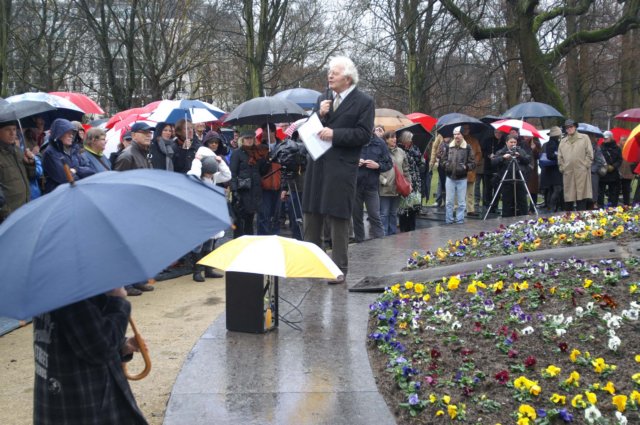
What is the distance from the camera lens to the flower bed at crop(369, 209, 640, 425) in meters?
3.91

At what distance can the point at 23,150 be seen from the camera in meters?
7.88

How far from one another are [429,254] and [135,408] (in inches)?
207

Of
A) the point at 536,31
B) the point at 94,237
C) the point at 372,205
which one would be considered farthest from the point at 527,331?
the point at 536,31

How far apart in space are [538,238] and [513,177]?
620 cm

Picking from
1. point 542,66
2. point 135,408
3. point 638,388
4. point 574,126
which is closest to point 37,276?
point 135,408

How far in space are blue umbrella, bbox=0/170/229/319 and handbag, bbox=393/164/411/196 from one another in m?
8.66

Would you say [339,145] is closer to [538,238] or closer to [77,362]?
[538,238]

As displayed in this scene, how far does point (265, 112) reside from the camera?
436 inches

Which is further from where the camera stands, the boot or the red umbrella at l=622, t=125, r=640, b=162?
the boot

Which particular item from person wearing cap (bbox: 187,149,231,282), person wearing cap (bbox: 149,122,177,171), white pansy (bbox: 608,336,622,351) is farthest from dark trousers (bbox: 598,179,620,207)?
white pansy (bbox: 608,336,622,351)

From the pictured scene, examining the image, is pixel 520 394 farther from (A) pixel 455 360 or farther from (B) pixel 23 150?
(B) pixel 23 150

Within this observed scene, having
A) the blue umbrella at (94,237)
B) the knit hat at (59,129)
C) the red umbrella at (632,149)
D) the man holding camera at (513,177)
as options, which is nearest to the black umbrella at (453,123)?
the man holding camera at (513,177)

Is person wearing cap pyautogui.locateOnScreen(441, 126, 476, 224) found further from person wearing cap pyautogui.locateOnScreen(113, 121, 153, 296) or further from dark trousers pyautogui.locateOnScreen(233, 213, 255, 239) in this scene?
person wearing cap pyautogui.locateOnScreen(113, 121, 153, 296)

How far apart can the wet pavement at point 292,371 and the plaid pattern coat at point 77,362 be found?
1004mm
